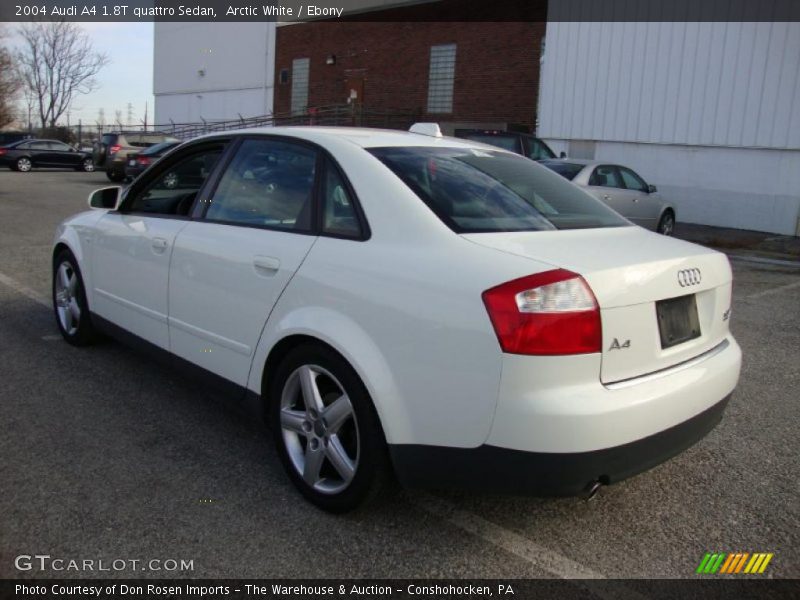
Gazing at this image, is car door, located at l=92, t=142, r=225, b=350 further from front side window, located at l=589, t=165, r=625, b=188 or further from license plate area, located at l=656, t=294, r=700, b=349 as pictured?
front side window, located at l=589, t=165, r=625, b=188

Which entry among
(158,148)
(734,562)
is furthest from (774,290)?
(158,148)

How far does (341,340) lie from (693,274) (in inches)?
56.6

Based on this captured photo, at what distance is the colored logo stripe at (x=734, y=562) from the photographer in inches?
108

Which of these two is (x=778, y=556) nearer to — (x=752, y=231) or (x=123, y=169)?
(x=752, y=231)

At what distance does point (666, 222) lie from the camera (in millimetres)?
14227

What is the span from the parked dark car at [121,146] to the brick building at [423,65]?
8.50 meters

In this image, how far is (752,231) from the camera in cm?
1655

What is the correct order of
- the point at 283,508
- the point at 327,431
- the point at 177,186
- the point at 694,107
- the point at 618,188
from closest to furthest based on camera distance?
the point at 327,431, the point at 283,508, the point at 177,186, the point at 618,188, the point at 694,107

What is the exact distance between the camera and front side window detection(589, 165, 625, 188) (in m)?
12.5

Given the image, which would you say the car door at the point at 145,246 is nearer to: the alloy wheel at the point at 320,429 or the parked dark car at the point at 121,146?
the alloy wheel at the point at 320,429

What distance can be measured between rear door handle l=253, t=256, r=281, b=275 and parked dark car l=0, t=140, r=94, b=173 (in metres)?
29.2

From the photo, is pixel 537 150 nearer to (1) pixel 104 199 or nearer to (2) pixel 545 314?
(1) pixel 104 199

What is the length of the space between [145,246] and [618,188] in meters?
10.3

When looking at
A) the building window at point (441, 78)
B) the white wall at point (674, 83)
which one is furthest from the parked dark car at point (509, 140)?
the building window at point (441, 78)
